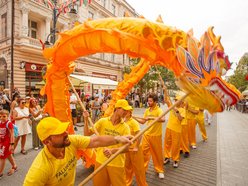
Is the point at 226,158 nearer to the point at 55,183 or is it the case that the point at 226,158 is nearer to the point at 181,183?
the point at 181,183

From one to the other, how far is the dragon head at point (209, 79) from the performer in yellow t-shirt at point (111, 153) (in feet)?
4.28

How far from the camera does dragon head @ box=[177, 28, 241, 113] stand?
2445 millimetres

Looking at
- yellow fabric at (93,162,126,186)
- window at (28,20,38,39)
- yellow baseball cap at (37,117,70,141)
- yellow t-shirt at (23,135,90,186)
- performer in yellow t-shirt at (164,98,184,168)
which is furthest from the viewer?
window at (28,20,38,39)

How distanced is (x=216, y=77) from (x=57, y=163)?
1.97 m

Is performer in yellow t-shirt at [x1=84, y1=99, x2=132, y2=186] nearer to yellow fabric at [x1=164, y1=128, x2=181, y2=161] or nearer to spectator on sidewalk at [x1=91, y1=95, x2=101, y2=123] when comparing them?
yellow fabric at [x1=164, y1=128, x2=181, y2=161]

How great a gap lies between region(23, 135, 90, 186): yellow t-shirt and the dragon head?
1.50 metres

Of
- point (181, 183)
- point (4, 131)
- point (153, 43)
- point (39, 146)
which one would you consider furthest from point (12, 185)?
point (153, 43)

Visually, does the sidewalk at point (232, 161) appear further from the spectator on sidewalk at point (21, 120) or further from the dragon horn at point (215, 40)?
the spectator on sidewalk at point (21, 120)

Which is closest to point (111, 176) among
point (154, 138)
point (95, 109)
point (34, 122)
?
point (154, 138)

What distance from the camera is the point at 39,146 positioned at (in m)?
7.29

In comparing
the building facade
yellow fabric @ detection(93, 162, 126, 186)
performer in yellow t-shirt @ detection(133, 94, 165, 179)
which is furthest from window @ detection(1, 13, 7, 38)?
yellow fabric @ detection(93, 162, 126, 186)

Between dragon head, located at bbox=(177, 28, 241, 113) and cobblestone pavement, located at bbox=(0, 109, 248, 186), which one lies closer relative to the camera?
dragon head, located at bbox=(177, 28, 241, 113)

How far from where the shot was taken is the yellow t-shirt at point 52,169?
6.68 ft

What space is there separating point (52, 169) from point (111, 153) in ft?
3.72
